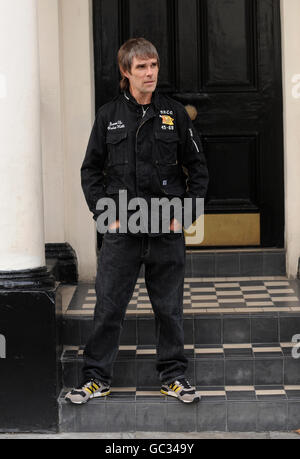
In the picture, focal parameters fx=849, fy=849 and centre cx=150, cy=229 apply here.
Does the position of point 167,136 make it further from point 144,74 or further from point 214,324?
point 214,324

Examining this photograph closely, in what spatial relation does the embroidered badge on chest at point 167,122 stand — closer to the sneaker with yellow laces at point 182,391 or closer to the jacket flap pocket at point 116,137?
the jacket flap pocket at point 116,137

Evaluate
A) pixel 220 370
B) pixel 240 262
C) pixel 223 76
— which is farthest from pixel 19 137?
pixel 240 262

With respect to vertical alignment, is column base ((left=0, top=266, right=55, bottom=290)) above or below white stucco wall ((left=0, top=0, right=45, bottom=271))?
below

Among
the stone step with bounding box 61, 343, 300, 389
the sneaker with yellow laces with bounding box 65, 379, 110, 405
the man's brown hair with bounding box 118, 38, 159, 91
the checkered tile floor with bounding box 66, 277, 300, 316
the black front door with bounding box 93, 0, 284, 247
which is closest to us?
the man's brown hair with bounding box 118, 38, 159, 91

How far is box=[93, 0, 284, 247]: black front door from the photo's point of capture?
6055 mm

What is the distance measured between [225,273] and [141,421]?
1.87 m

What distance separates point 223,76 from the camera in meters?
6.10

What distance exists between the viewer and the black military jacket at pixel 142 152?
4328mm

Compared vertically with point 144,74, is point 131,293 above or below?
below

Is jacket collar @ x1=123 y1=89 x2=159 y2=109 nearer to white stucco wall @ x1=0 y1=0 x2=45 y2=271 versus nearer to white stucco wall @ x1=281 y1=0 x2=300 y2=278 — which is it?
white stucco wall @ x1=0 y1=0 x2=45 y2=271

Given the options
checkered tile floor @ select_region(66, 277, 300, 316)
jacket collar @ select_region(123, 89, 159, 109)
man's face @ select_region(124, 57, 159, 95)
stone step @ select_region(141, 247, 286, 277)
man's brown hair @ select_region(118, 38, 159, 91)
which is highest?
man's brown hair @ select_region(118, 38, 159, 91)

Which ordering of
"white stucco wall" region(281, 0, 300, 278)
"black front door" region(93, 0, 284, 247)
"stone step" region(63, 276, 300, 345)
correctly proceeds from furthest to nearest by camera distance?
"black front door" region(93, 0, 284, 247) → "white stucco wall" region(281, 0, 300, 278) → "stone step" region(63, 276, 300, 345)

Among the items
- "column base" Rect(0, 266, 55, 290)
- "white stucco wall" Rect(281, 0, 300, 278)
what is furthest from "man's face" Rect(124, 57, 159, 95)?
"white stucco wall" Rect(281, 0, 300, 278)

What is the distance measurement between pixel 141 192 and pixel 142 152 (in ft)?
0.67
